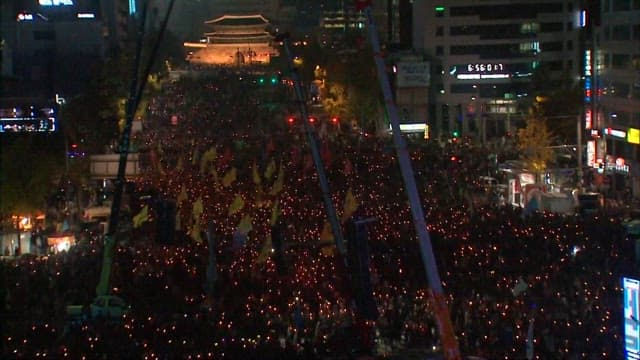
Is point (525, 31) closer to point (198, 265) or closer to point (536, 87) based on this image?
point (536, 87)

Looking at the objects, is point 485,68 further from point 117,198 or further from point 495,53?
point 117,198

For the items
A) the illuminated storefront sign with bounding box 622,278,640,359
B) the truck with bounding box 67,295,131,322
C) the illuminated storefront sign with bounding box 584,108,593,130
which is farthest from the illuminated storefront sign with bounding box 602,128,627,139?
the illuminated storefront sign with bounding box 622,278,640,359

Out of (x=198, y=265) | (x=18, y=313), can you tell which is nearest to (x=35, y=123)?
(x=198, y=265)

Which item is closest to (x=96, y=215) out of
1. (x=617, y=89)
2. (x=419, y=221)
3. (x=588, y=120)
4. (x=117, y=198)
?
(x=117, y=198)

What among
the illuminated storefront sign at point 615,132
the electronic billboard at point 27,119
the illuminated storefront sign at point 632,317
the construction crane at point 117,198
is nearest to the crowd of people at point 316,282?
the construction crane at point 117,198

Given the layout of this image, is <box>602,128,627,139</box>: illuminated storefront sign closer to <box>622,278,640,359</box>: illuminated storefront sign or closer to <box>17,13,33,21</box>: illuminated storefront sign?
<box>622,278,640,359</box>: illuminated storefront sign

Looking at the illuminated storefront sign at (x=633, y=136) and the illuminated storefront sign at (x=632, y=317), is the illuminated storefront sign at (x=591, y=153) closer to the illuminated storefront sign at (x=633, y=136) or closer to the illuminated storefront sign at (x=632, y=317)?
the illuminated storefront sign at (x=633, y=136)
